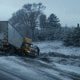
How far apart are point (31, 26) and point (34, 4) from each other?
39.3ft

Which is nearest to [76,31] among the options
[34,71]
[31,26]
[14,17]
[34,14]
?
[34,71]

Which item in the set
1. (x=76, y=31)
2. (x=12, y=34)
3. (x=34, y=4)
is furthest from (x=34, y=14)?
(x=12, y=34)

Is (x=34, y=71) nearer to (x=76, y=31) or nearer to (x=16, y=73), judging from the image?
(x=16, y=73)

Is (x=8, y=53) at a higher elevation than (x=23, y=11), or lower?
lower

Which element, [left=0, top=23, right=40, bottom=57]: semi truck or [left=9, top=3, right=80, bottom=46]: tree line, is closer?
[left=0, top=23, right=40, bottom=57]: semi truck

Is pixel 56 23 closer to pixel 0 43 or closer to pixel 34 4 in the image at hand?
pixel 34 4

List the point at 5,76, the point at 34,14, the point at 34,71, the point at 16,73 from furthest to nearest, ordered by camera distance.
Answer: the point at 34,14, the point at 34,71, the point at 16,73, the point at 5,76

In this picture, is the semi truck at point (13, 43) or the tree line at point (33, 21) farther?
the tree line at point (33, 21)

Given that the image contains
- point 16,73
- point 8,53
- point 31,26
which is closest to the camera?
point 16,73

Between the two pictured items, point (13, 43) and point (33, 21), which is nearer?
point (13, 43)

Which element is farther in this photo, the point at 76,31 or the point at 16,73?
the point at 76,31

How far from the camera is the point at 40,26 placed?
86.2 meters

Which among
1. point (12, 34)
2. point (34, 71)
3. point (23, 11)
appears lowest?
point (34, 71)

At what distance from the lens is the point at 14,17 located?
98750 mm
